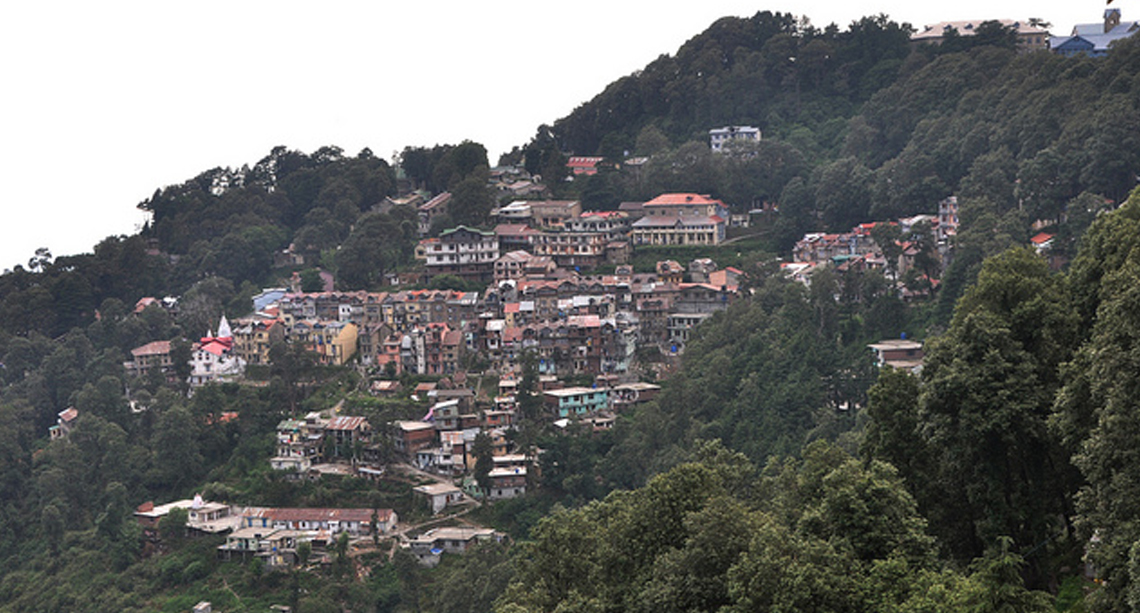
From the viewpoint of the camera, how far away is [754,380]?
2891 centimetres

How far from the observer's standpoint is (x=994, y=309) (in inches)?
638

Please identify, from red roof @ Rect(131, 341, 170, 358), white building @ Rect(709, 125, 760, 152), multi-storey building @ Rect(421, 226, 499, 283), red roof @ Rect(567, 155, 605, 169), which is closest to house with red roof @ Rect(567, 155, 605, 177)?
red roof @ Rect(567, 155, 605, 169)

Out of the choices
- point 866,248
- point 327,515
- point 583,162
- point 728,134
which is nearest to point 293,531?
point 327,515

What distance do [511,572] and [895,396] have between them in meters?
10.6

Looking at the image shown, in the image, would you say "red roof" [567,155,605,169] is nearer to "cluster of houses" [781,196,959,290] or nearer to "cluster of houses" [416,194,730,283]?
"cluster of houses" [416,194,730,283]

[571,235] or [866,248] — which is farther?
[571,235]

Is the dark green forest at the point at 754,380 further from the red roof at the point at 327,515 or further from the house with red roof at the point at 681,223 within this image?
the house with red roof at the point at 681,223

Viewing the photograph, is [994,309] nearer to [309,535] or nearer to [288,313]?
[309,535]

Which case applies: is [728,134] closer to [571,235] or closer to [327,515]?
[571,235]

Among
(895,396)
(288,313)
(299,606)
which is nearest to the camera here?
(895,396)

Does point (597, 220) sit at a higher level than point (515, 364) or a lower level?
higher

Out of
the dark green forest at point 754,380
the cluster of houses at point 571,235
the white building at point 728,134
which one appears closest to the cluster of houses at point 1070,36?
the dark green forest at point 754,380

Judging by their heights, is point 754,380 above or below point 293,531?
above

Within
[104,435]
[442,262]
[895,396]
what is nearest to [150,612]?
[104,435]
